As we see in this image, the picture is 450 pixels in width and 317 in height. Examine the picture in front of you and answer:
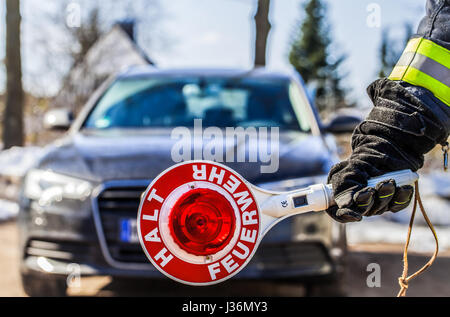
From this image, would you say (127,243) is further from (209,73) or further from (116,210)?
(209,73)

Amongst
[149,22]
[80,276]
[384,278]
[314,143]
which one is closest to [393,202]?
[80,276]

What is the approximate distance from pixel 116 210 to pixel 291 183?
84 centimetres

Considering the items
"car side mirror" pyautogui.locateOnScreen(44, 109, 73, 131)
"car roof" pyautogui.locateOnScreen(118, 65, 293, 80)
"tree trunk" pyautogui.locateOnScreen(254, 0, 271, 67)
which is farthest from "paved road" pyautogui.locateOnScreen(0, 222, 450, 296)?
"tree trunk" pyautogui.locateOnScreen(254, 0, 271, 67)

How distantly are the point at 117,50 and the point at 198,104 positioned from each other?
22763 mm

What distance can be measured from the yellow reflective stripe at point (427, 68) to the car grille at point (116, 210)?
1670mm

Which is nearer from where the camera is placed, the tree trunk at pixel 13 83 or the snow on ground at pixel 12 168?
the snow on ground at pixel 12 168

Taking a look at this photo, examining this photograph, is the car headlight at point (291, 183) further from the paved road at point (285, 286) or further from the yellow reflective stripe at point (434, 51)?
the yellow reflective stripe at point (434, 51)

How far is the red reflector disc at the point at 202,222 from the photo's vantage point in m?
0.98

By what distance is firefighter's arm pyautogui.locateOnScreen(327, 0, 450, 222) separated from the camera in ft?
3.25

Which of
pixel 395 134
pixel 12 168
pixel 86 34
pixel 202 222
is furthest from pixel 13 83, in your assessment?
pixel 395 134

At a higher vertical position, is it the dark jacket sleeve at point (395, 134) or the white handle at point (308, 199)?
the dark jacket sleeve at point (395, 134)

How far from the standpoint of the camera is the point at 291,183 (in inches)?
103

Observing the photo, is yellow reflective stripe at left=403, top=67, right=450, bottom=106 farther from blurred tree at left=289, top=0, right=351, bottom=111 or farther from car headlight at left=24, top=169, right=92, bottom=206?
blurred tree at left=289, top=0, right=351, bottom=111

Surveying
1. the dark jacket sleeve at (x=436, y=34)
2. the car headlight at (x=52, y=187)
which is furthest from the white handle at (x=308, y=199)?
the car headlight at (x=52, y=187)
